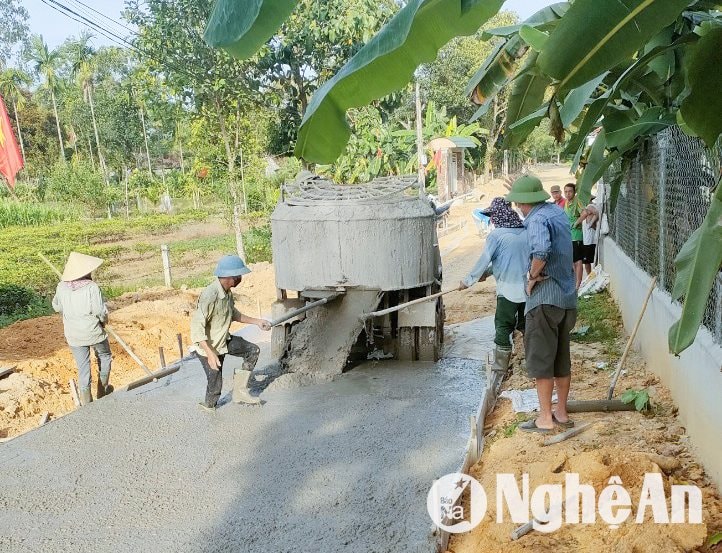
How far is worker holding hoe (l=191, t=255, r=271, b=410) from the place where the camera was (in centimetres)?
582

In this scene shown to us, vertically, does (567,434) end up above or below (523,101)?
below

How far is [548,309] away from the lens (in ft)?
14.9

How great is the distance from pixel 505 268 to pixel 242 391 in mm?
2801

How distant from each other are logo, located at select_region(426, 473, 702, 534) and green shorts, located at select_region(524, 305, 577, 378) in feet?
3.07

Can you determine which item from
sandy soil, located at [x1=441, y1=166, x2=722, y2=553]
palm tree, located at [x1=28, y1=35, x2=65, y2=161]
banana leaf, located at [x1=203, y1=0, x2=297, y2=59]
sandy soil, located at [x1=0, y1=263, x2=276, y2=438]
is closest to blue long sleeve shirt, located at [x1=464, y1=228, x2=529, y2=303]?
sandy soil, located at [x1=441, y1=166, x2=722, y2=553]

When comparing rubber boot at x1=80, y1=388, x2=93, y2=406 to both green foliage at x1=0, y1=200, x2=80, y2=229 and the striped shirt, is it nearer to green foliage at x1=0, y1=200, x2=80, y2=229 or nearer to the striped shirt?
the striped shirt

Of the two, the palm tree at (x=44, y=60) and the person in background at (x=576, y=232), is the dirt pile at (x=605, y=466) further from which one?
the palm tree at (x=44, y=60)

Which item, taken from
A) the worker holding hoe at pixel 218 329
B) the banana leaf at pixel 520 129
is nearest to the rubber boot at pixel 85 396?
the worker holding hoe at pixel 218 329

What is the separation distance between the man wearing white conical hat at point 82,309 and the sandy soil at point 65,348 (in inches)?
32.6

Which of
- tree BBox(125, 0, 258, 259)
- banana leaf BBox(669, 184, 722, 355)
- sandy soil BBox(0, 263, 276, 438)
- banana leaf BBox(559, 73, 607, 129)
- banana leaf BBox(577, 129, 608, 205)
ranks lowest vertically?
sandy soil BBox(0, 263, 276, 438)

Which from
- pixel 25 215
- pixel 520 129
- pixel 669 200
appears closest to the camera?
pixel 520 129

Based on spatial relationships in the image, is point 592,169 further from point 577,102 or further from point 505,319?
point 505,319

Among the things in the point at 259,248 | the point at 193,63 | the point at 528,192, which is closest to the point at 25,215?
the point at 259,248

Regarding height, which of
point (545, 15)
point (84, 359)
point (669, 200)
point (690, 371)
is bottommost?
point (84, 359)
